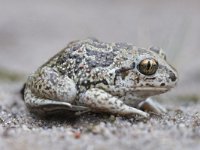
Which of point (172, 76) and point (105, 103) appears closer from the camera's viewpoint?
point (105, 103)

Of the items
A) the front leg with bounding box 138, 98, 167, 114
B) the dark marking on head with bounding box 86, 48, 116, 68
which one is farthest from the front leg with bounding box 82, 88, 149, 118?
the front leg with bounding box 138, 98, 167, 114

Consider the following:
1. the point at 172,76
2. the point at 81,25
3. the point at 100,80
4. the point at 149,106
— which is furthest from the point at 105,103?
the point at 81,25

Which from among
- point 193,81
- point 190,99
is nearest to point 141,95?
point 190,99

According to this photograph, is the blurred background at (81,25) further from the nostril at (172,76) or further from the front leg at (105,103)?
the front leg at (105,103)

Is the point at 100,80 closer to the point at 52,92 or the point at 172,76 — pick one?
the point at 52,92

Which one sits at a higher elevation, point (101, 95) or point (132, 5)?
point (132, 5)

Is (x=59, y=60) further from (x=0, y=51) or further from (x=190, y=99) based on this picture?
(x=0, y=51)

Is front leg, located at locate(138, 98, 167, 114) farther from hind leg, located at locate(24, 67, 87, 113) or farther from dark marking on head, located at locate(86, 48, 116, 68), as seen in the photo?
hind leg, located at locate(24, 67, 87, 113)
